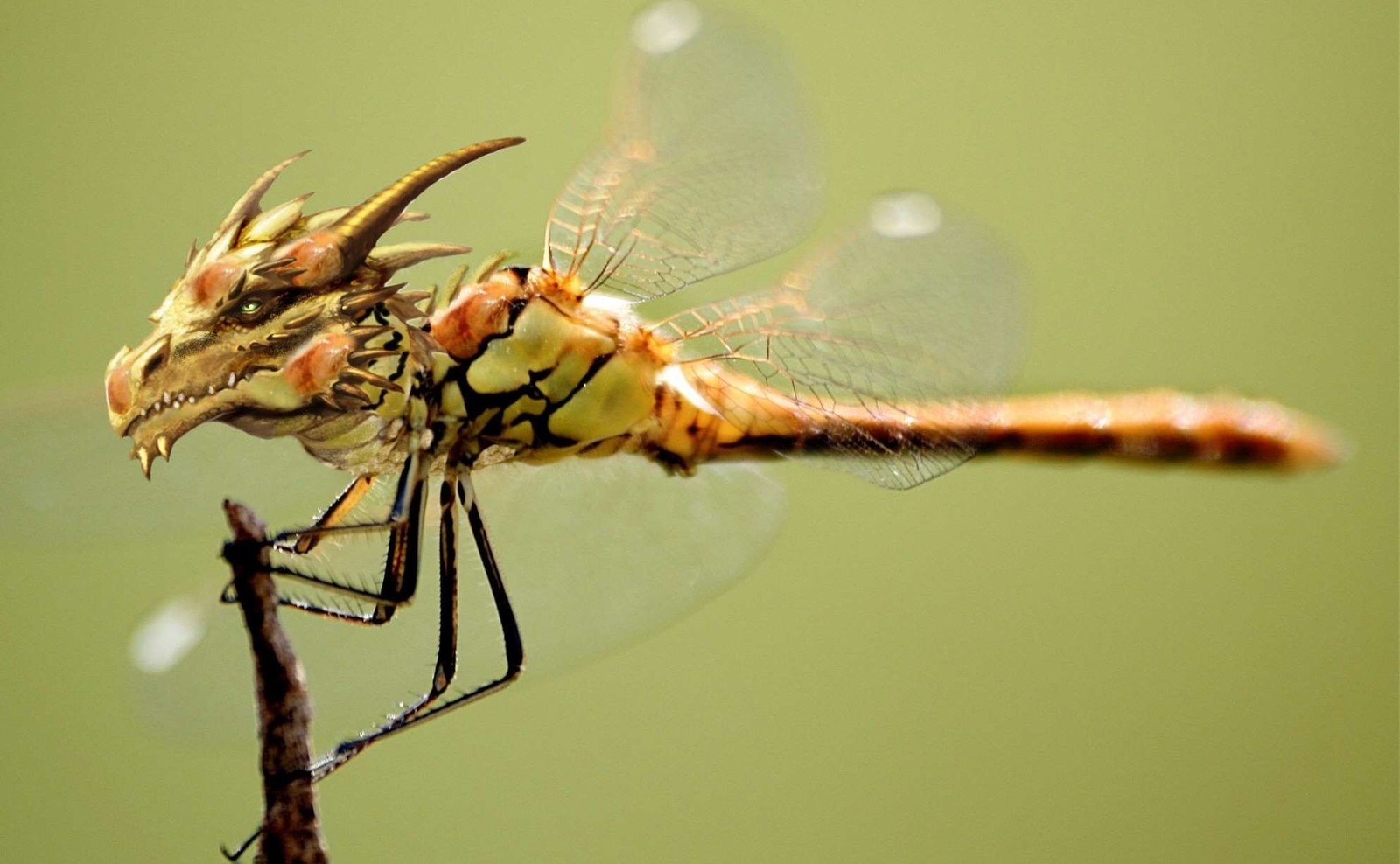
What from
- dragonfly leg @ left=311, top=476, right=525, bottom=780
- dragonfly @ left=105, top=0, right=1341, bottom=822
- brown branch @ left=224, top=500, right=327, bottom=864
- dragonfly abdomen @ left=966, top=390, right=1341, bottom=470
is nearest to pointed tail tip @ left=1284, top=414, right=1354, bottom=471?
dragonfly abdomen @ left=966, top=390, right=1341, bottom=470

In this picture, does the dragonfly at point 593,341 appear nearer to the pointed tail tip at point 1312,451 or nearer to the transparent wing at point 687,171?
the transparent wing at point 687,171

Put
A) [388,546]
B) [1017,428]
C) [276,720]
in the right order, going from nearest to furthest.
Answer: [276,720] < [388,546] < [1017,428]

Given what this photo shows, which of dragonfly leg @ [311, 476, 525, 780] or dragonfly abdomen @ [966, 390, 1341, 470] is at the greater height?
dragonfly abdomen @ [966, 390, 1341, 470]

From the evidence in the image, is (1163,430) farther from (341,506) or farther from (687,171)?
(341,506)

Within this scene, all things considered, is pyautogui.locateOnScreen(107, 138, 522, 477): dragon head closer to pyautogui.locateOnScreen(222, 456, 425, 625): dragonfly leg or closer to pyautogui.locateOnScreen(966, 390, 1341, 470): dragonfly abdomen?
pyautogui.locateOnScreen(222, 456, 425, 625): dragonfly leg

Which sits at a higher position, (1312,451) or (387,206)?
(387,206)

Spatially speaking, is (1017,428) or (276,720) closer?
(276,720)

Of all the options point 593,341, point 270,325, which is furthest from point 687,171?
point 270,325

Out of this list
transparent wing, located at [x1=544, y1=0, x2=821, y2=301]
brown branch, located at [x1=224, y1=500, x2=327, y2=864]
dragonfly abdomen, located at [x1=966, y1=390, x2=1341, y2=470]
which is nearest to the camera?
brown branch, located at [x1=224, y1=500, x2=327, y2=864]
